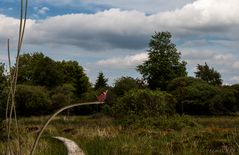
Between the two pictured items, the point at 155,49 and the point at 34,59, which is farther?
the point at 34,59

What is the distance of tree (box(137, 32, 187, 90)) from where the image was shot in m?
76.2

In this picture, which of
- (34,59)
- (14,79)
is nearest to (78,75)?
(34,59)

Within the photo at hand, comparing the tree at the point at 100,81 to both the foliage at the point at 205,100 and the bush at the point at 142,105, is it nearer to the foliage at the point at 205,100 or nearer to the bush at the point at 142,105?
the foliage at the point at 205,100

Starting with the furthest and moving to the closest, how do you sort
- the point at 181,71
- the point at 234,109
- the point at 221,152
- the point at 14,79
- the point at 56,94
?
the point at 181,71, the point at 56,94, the point at 234,109, the point at 221,152, the point at 14,79

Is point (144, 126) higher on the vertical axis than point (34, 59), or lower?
lower

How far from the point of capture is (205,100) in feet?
169

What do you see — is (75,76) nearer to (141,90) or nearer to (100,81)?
(100,81)

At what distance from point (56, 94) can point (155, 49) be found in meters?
25.9

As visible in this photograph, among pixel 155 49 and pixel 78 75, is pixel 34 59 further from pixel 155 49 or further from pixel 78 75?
pixel 155 49

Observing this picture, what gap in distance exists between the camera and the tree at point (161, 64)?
7619 centimetres

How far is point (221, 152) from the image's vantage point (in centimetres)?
1027

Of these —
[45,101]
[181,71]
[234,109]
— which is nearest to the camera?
[234,109]

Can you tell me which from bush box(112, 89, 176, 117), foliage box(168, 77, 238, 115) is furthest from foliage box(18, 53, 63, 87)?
bush box(112, 89, 176, 117)

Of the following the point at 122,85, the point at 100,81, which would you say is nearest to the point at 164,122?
the point at 122,85
